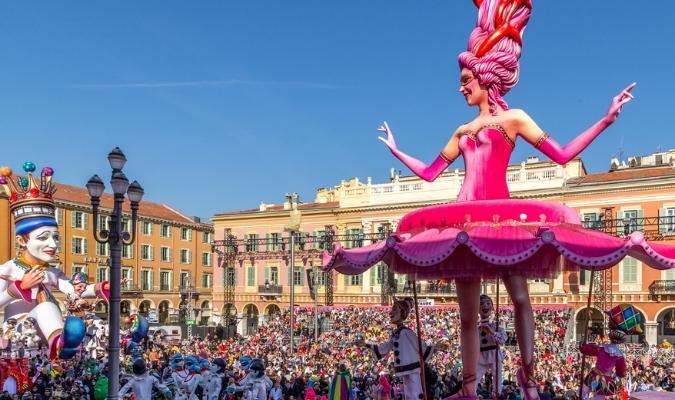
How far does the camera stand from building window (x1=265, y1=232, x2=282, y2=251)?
174ft

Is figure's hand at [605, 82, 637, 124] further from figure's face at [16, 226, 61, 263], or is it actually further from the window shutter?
the window shutter

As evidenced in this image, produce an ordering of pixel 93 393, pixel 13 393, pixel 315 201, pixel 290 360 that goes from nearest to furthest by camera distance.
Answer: pixel 93 393 → pixel 13 393 → pixel 290 360 → pixel 315 201

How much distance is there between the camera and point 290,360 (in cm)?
2523

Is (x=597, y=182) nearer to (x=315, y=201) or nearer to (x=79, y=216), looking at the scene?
(x=315, y=201)

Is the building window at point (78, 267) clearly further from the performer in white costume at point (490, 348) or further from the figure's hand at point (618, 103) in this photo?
the figure's hand at point (618, 103)

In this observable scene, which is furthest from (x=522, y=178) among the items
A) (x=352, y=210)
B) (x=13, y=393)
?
(x=13, y=393)

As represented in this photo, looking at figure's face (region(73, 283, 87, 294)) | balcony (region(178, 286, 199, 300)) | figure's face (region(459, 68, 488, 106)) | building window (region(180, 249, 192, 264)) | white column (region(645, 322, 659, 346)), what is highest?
figure's face (region(459, 68, 488, 106))

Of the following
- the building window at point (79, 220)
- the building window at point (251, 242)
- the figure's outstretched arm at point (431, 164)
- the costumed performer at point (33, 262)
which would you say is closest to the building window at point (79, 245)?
the building window at point (79, 220)

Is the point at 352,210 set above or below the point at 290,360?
above

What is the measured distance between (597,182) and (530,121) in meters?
35.5

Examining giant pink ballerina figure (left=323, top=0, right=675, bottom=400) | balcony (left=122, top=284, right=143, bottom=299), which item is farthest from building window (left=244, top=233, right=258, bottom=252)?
giant pink ballerina figure (left=323, top=0, right=675, bottom=400)

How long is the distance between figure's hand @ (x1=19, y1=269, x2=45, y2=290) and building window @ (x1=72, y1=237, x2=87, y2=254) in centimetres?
3429

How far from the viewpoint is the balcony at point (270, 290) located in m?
52.1

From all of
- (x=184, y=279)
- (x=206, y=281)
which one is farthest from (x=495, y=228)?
(x=206, y=281)
